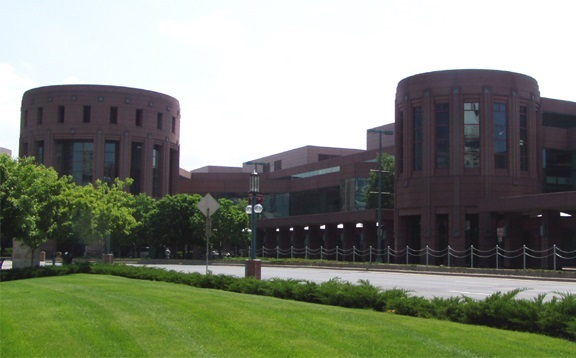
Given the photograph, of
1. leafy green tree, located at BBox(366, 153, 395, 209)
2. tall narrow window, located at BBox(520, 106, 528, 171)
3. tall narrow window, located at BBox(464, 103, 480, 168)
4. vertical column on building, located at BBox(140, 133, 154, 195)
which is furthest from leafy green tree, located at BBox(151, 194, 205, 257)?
tall narrow window, located at BBox(520, 106, 528, 171)

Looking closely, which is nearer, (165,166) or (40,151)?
(40,151)

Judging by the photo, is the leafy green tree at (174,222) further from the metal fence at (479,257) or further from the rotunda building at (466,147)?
the rotunda building at (466,147)

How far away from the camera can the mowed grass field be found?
9.62 meters

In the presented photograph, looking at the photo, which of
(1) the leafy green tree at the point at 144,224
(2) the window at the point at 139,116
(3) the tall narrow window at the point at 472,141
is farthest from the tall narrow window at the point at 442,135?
(2) the window at the point at 139,116

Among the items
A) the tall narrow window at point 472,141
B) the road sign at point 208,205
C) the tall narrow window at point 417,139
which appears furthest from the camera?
the tall narrow window at point 417,139

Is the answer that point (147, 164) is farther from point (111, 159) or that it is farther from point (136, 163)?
point (111, 159)

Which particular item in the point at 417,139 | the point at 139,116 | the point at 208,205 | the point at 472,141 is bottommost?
the point at 208,205

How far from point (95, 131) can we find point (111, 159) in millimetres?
4513

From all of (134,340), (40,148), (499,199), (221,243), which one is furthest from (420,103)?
(40,148)

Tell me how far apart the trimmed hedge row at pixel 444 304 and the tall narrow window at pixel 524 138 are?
4323 cm

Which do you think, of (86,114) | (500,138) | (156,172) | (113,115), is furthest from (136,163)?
(500,138)

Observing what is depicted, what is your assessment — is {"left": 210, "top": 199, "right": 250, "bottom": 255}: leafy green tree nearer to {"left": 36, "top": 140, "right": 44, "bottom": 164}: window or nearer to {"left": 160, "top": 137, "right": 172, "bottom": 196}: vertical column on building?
{"left": 160, "top": 137, "right": 172, "bottom": 196}: vertical column on building

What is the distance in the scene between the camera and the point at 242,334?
10500mm

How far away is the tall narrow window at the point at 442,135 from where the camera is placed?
2336 inches
